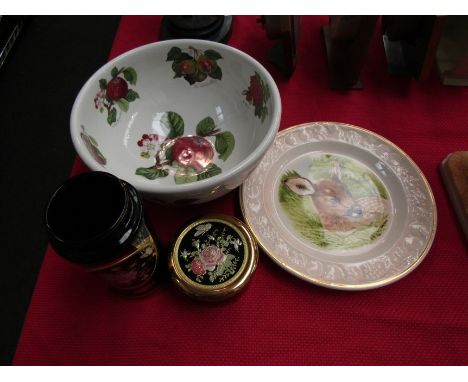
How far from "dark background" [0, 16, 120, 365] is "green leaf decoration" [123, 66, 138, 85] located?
0.64 feet

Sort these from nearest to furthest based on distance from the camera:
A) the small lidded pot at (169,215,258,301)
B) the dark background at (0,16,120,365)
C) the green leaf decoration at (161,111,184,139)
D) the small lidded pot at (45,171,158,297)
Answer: the small lidded pot at (45,171,158,297) < the small lidded pot at (169,215,258,301) < the dark background at (0,16,120,365) < the green leaf decoration at (161,111,184,139)

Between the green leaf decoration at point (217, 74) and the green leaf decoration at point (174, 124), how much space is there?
10 cm

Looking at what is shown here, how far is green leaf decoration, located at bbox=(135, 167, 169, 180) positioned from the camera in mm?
623

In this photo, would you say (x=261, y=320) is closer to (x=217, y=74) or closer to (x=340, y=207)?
(x=340, y=207)

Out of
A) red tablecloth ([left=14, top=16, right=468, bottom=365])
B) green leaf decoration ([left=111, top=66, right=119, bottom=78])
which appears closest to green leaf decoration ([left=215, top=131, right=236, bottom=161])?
Result: red tablecloth ([left=14, top=16, right=468, bottom=365])

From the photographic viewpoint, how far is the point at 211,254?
50cm

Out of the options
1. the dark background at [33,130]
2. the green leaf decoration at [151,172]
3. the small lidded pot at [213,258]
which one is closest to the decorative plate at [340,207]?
the small lidded pot at [213,258]

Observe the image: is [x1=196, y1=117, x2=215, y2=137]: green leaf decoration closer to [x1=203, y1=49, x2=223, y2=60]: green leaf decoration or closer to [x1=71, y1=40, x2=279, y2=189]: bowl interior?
[x1=71, y1=40, x2=279, y2=189]: bowl interior

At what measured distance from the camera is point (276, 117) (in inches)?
20.7

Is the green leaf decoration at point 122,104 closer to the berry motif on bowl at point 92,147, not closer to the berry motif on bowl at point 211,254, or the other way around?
the berry motif on bowl at point 92,147

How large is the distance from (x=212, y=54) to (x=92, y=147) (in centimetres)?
27

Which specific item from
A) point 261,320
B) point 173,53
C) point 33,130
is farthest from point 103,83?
point 261,320

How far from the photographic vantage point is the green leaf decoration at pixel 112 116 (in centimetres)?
63

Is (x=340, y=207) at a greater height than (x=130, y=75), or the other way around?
(x=130, y=75)
